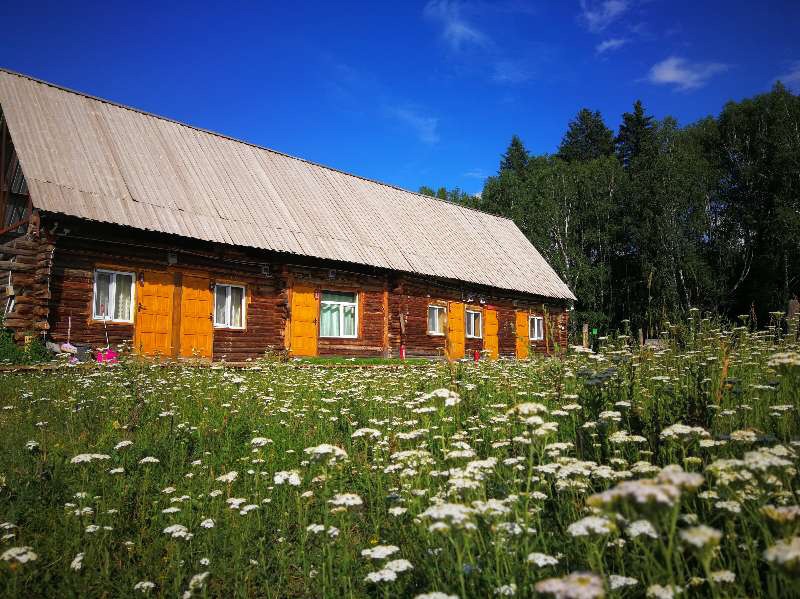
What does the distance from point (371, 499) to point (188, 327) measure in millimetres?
11744

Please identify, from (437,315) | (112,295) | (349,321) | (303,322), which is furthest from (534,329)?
(112,295)

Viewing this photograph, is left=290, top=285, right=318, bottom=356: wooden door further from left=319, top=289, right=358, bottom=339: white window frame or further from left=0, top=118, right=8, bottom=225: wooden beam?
left=0, top=118, right=8, bottom=225: wooden beam

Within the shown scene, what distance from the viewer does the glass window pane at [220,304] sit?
15622mm

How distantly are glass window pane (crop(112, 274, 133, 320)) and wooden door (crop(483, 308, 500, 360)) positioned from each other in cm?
1404

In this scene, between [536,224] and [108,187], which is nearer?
[108,187]

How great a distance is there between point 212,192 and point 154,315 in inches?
174

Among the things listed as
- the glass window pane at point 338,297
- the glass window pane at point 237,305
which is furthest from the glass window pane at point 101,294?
the glass window pane at point 338,297

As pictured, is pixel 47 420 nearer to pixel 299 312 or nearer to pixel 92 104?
pixel 299 312

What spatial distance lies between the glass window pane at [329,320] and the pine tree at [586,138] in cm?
4676

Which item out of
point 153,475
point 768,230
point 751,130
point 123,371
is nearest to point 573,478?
point 153,475

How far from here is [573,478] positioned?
3516mm

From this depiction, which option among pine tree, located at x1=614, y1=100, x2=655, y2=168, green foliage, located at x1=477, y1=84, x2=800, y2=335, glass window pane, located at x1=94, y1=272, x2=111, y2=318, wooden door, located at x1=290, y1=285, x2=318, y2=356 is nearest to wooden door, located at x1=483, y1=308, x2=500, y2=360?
wooden door, located at x1=290, y1=285, x2=318, y2=356

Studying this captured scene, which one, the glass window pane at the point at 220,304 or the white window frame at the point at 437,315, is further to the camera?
the white window frame at the point at 437,315

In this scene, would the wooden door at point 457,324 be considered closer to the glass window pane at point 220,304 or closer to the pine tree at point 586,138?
the glass window pane at point 220,304
